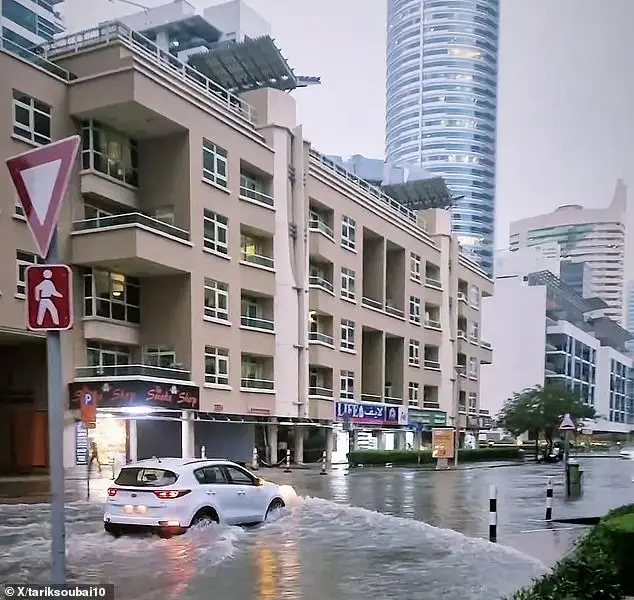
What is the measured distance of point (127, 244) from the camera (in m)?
33.1

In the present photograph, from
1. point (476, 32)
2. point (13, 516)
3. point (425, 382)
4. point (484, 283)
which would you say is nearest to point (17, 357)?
point (13, 516)

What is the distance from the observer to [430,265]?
63.5m

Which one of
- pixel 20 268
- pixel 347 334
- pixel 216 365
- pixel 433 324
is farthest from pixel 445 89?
pixel 433 324

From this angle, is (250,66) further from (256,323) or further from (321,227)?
(256,323)

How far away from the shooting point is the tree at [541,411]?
6744cm

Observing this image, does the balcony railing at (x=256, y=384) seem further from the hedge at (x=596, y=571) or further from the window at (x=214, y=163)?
the hedge at (x=596, y=571)

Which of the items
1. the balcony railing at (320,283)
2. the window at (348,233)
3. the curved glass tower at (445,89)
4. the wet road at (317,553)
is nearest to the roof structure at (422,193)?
the curved glass tower at (445,89)

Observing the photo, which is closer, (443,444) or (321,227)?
(443,444)

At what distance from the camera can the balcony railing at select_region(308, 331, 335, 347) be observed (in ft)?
151

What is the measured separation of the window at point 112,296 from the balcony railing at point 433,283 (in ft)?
95.9

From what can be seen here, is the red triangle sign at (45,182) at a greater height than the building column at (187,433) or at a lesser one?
greater

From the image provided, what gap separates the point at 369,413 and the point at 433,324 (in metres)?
14.3

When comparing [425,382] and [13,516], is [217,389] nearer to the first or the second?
[13,516]

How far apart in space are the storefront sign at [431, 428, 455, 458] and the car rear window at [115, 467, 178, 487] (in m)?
31.7
